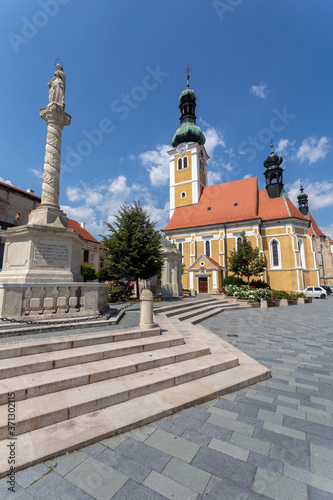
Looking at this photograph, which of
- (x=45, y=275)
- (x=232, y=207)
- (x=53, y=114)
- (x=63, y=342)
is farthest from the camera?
(x=232, y=207)

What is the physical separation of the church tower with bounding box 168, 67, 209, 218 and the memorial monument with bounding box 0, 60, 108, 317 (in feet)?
109

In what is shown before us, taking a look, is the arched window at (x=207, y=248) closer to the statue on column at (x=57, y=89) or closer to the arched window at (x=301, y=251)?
the arched window at (x=301, y=251)

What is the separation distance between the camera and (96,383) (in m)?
3.75

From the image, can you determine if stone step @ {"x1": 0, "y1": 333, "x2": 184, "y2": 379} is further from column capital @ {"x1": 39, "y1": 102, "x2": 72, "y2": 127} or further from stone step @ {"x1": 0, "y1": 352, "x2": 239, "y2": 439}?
column capital @ {"x1": 39, "y1": 102, "x2": 72, "y2": 127}

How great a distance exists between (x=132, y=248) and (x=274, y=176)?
107ft

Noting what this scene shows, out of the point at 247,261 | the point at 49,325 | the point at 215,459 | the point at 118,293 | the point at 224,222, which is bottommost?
the point at 215,459

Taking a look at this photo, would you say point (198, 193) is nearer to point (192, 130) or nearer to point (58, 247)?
point (192, 130)

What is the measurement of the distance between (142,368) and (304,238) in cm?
3440

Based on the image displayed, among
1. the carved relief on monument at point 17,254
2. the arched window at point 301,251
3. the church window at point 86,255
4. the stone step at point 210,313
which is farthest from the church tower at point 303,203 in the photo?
the carved relief on monument at point 17,254

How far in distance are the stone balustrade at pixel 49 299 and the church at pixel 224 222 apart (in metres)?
24.1

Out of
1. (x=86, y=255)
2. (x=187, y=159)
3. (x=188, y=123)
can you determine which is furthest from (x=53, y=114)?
(x=188, y=123)

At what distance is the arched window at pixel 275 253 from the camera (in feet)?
103

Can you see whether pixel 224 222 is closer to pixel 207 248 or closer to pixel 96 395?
pixel 207 248

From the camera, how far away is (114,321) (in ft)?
21.9
